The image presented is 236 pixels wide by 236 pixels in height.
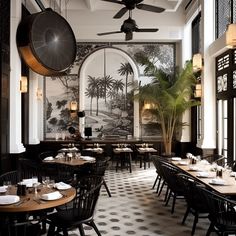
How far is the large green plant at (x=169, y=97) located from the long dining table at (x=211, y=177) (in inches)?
162

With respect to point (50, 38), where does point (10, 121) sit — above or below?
below

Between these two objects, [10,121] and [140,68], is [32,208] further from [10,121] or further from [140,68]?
[140,68]

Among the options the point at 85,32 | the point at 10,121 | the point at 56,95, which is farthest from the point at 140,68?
the point at 10,121

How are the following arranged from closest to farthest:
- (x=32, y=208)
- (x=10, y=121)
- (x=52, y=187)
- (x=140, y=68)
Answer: (x=32, y=208)
(x=52, y=187)
(x=10, y=121)
(x=140, y=68)

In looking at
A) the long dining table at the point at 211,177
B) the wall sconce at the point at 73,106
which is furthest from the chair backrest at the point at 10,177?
the wall sconce at the point at 73,106

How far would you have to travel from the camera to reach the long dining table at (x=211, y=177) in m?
4.41

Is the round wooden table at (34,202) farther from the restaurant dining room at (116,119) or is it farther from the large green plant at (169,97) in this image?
the large green plant at (169,97)

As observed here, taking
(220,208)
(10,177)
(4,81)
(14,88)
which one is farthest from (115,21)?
(220,208)

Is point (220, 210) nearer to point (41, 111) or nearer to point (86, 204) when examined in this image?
point (86, 204)

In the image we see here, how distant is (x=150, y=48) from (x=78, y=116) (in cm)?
399

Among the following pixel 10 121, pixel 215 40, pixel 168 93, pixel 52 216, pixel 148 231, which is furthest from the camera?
pixel 168 93

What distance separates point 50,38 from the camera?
8.18m

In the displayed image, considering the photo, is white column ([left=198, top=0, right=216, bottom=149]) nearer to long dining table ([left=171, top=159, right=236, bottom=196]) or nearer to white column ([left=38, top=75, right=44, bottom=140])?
long dining table ([left=171, top=159, right=236, bottom=196])

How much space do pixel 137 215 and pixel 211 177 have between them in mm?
1454
